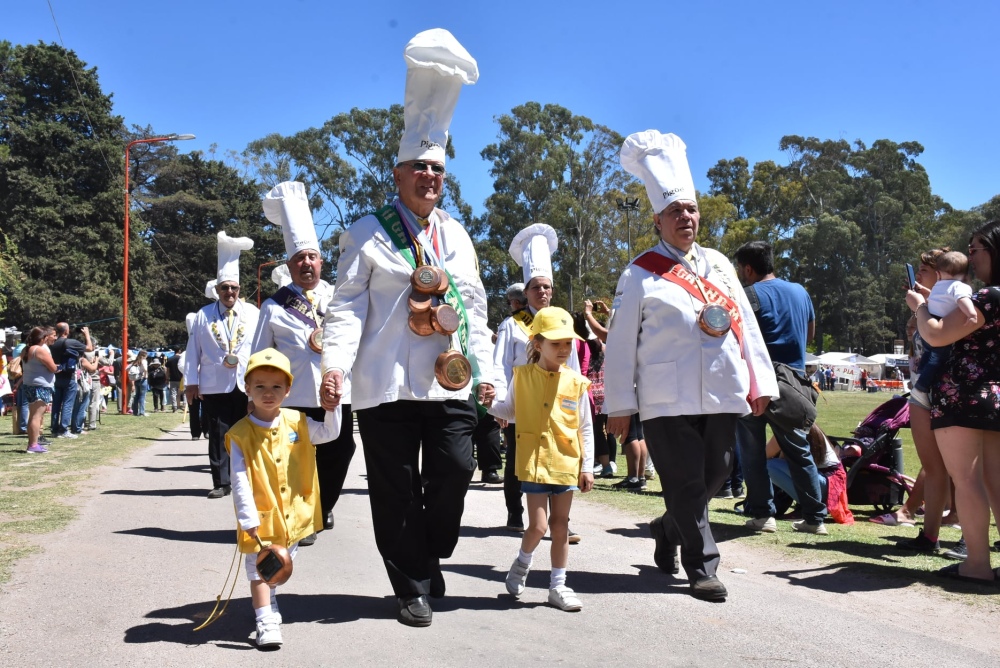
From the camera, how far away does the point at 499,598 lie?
5098 millimetres

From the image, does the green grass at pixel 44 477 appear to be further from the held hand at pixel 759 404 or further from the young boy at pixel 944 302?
the young boy at pixel 944 302

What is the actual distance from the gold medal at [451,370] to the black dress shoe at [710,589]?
1757 millimetres

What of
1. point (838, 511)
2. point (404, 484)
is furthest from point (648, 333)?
point (838, 511)

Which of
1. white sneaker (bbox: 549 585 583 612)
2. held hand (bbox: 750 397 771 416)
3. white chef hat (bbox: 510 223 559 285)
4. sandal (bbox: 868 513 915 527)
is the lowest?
white sneaker (bbox: 549 585 583 612)

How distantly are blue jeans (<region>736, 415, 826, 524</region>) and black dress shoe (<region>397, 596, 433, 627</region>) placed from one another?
11.7ft

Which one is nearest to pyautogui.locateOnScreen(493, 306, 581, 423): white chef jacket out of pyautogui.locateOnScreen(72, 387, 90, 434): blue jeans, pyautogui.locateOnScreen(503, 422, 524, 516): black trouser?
pyautogui.locateOnScreen(503, 422, 524, 516): black trouser

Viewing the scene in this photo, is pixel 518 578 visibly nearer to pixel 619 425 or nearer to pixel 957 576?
pixel 619 425

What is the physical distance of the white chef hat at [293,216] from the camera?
7.39m

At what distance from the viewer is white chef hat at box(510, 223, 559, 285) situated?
24.2ft

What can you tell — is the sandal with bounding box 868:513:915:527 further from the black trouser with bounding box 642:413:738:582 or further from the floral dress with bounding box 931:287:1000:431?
the black trouser with bounding box 642:413:738:582

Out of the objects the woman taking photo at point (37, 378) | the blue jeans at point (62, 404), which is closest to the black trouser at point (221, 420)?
the woman taking photo at point (37, 378)

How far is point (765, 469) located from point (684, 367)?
2.71 metres

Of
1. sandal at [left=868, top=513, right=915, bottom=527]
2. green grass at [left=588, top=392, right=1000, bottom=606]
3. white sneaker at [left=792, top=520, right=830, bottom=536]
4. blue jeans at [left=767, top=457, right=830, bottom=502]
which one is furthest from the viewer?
sandal at [left=868, top=513, right=915, bottom=527]

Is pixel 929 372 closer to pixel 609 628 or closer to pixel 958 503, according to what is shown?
pixel 958 503
